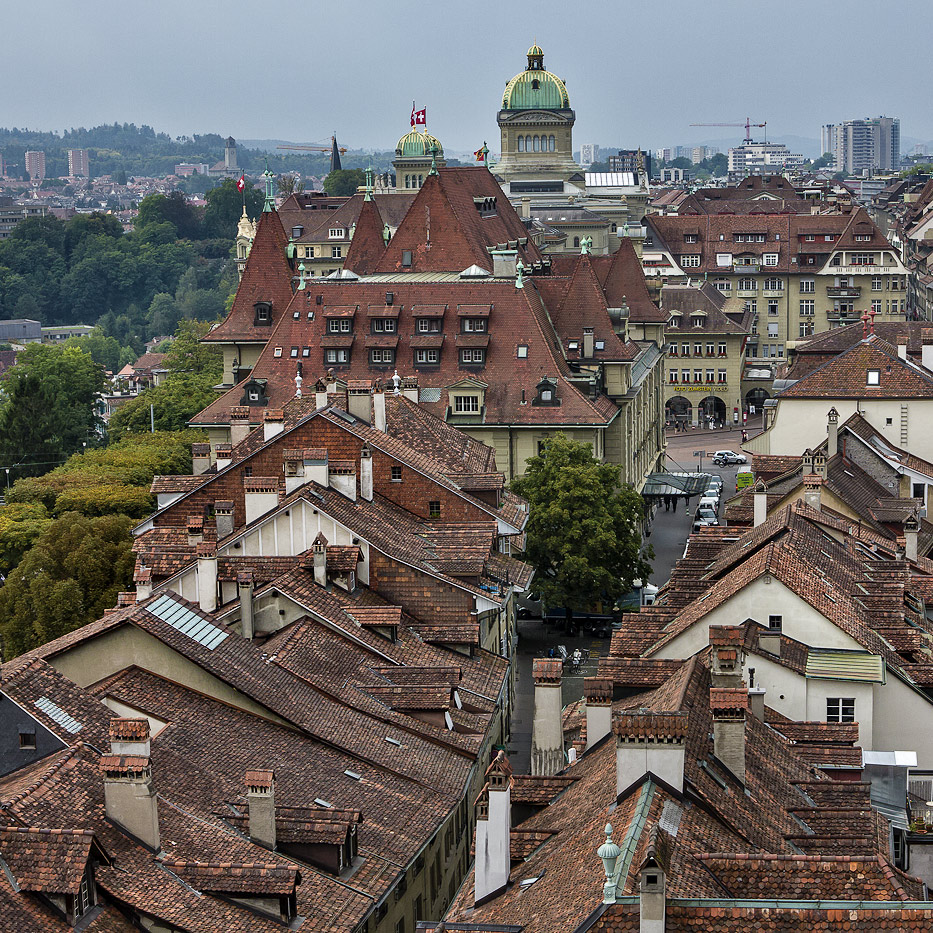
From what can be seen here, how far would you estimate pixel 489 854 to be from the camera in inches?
1212

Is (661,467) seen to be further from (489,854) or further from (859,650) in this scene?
(489,854)

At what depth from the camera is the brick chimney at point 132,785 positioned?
32.2 meters

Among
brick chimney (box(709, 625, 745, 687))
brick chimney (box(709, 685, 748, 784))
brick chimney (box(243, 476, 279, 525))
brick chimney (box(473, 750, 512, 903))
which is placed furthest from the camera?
brick chimney (box(243, 476, 279, 525))

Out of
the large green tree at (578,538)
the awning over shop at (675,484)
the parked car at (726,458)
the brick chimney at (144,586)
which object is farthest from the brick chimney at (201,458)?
the parked car at (726,458)

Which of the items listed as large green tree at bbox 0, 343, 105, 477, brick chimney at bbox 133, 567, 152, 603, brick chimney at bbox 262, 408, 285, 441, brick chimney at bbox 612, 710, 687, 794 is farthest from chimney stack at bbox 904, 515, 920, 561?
large green tree at bbox 0, 343, 105, 477

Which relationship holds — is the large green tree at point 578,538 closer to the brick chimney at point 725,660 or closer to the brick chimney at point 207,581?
the brick chimney at point 207,581

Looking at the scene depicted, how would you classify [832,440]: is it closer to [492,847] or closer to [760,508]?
[760,508]

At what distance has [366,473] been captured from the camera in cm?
6278

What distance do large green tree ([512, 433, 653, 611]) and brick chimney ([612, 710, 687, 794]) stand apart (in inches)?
1957

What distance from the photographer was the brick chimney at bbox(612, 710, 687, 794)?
30.8 meters

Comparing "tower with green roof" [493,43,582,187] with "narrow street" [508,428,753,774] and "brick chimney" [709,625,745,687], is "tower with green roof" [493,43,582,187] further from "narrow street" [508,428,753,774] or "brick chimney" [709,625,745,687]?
"brick chimney" [709,625,745,687]

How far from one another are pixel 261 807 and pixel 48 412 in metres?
112

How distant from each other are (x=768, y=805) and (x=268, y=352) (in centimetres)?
7033

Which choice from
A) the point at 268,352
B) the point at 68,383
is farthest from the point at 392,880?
the point at 68,383
